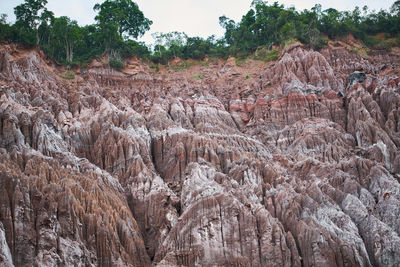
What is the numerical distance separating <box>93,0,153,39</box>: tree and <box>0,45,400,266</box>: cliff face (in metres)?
11.9

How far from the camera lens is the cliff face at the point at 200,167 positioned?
32.0 metres

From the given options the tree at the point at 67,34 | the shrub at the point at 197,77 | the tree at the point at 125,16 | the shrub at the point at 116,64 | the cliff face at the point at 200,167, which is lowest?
the cliff face at the point at 200,167

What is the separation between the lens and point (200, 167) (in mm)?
41125

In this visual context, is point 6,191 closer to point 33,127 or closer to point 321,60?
point 33,127

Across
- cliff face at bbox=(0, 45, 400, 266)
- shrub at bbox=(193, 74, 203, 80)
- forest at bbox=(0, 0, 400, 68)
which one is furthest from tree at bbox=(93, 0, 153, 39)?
shrub at bbox=(193, 74, 203, 80)

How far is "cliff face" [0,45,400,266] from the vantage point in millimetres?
32000

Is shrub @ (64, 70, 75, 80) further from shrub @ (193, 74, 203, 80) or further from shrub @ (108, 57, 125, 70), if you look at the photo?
shrub @ (193, 74, 203, 80)

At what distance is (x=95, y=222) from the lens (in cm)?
3216

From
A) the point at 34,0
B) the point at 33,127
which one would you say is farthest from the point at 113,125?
the point at 34,0

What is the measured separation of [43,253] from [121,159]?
15.8m

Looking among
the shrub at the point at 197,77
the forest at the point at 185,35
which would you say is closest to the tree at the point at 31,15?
the forest at the point at 185,35

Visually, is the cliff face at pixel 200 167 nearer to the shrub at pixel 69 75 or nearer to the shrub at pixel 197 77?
the shrub at pixel 69 75

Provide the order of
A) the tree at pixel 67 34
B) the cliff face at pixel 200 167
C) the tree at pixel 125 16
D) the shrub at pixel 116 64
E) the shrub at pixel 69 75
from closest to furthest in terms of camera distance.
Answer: the cliff face at pixel 200 167, the shrub at pixel 69 75, the tree at pixel 67 34, the shrub at pixel 116 64, the tree at pixel 125 16

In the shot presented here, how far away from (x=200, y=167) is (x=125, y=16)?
44862 mm
